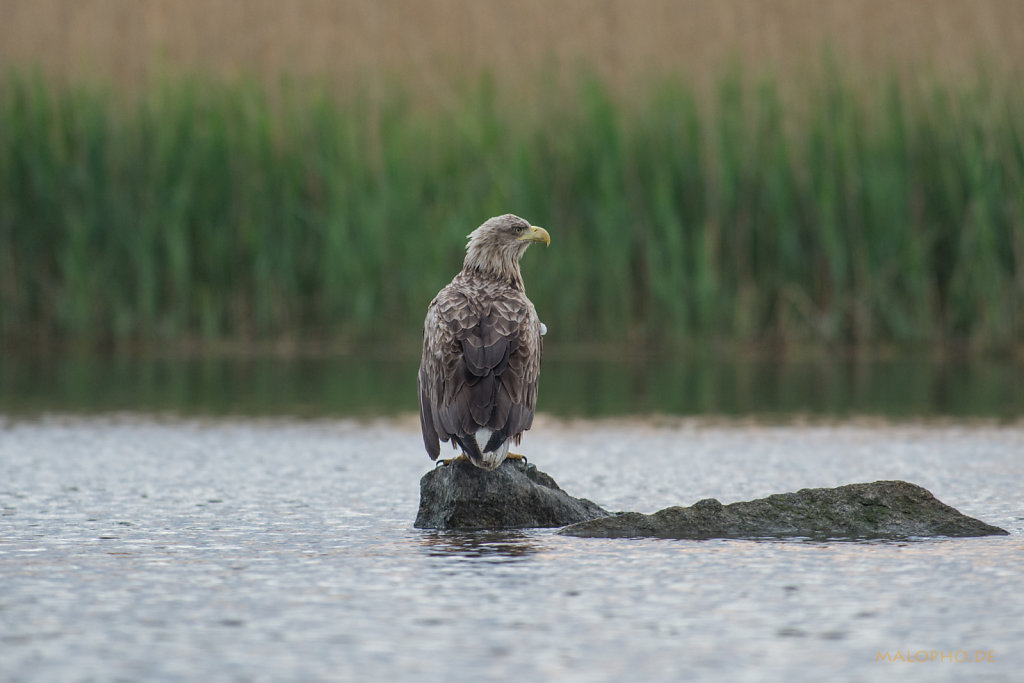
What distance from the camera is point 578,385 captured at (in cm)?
1480

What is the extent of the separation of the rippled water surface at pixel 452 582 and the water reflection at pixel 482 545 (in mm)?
26

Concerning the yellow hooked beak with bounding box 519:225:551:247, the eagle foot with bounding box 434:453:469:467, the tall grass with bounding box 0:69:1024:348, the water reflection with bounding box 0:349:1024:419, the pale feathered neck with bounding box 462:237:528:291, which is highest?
the tall grass with bounding box 0:69:1024:348

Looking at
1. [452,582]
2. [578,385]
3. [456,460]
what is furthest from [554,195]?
[452,582]

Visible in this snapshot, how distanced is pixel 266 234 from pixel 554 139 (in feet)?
10.4

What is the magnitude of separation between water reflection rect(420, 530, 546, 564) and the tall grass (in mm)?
9375

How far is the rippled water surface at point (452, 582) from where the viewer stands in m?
5.07

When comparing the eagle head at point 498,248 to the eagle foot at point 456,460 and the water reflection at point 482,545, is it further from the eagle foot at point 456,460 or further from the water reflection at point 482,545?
the water reflection at point 482,545

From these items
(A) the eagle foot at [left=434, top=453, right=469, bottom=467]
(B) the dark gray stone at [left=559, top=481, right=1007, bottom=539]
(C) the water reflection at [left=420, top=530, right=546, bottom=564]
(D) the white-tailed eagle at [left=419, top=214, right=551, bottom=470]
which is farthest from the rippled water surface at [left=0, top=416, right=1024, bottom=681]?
(D) the white-tailed eagle at [left=419, top=214, right=551, bottom=470]

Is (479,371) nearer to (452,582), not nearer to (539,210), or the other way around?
(452,582)

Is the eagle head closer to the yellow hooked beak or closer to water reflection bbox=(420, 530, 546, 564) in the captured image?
the yellow hooked beak

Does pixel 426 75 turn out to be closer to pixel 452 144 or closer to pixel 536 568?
pixel 452 144

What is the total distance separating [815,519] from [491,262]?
2.40 m

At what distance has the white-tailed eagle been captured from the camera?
768cm

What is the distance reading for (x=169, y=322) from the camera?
1764 cm
